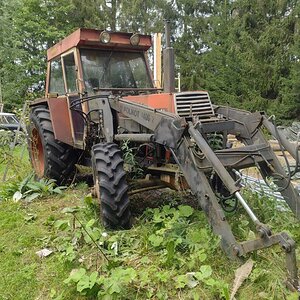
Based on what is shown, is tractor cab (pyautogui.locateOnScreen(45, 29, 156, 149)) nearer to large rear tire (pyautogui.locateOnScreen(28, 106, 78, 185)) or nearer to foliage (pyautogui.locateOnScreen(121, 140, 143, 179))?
large rear tire (pyautogui.locateOnScreen(28, 106, 78, 185))

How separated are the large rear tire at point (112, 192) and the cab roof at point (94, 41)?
185cm

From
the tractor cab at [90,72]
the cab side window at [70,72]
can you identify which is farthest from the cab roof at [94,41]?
the cab side window at [70,72]

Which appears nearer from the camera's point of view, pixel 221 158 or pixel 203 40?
pixel 221 158

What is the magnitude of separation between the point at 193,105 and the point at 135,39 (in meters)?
1.82

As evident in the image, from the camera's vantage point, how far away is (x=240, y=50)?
1557cm

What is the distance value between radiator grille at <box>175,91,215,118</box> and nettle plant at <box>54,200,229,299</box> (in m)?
0.97

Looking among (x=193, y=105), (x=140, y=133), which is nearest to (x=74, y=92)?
(x=140, y=133)

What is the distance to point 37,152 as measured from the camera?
6.18 metres

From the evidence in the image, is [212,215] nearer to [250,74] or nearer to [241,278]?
[241,278]

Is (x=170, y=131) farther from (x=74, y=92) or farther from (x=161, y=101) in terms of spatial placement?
(x=74, y=92)

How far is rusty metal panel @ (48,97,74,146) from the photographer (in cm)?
513

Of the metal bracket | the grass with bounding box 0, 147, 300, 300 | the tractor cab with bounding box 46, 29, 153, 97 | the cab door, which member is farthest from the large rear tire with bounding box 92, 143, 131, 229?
the tractor cab with bounding box 46, 29, 153, 97

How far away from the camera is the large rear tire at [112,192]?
3471 millimetres

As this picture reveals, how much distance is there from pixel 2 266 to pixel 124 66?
3.11 meters
